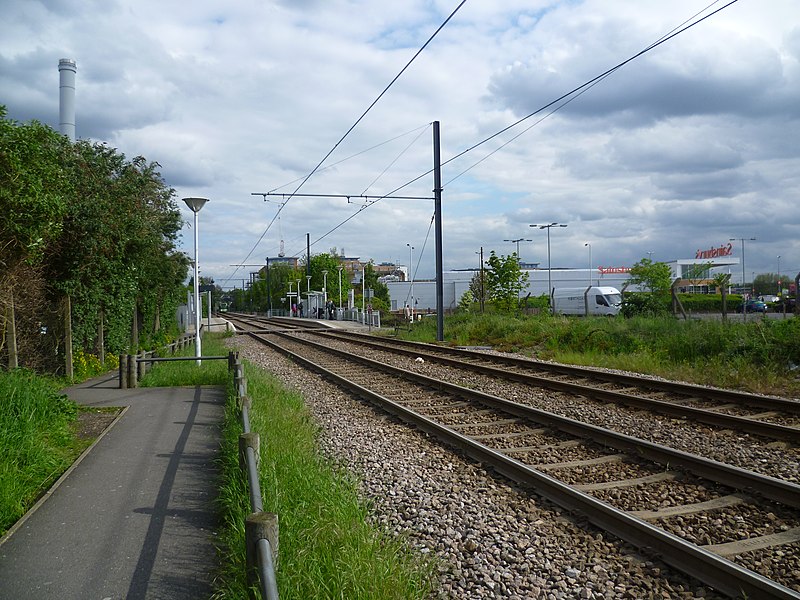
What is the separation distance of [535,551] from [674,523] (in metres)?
1.32

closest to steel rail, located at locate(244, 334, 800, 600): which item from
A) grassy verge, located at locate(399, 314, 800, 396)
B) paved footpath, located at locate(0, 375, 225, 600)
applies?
paved footpath, located at locate(0, 375, 225, 600)

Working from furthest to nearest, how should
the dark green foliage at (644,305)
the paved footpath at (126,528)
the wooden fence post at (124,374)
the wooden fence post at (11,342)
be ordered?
the dark green foliage at (644,305) → the wooden fence post at (124,374) → the wooden fence post at (11,342) → the paved footpath at (126,528)

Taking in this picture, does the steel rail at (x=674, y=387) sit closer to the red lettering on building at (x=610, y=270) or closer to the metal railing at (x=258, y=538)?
the metal railing at (x=258, y=538)

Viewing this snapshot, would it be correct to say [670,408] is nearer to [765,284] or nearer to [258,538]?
[258,538]

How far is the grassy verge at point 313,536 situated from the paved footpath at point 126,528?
0.25 m

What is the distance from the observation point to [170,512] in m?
5.83

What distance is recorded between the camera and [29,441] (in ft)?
24.3

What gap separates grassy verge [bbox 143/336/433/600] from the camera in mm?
4133

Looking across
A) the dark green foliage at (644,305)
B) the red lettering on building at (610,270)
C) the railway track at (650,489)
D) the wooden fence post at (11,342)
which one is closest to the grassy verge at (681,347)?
the dark green foliage at (644,305)

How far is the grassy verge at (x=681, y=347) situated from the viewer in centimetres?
1391

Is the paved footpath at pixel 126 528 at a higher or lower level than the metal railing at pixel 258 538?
lower

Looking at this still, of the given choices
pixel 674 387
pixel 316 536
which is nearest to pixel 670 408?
pixel 674 387

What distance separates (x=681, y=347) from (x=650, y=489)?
39.2ft

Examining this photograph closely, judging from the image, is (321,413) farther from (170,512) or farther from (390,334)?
(390,334)
